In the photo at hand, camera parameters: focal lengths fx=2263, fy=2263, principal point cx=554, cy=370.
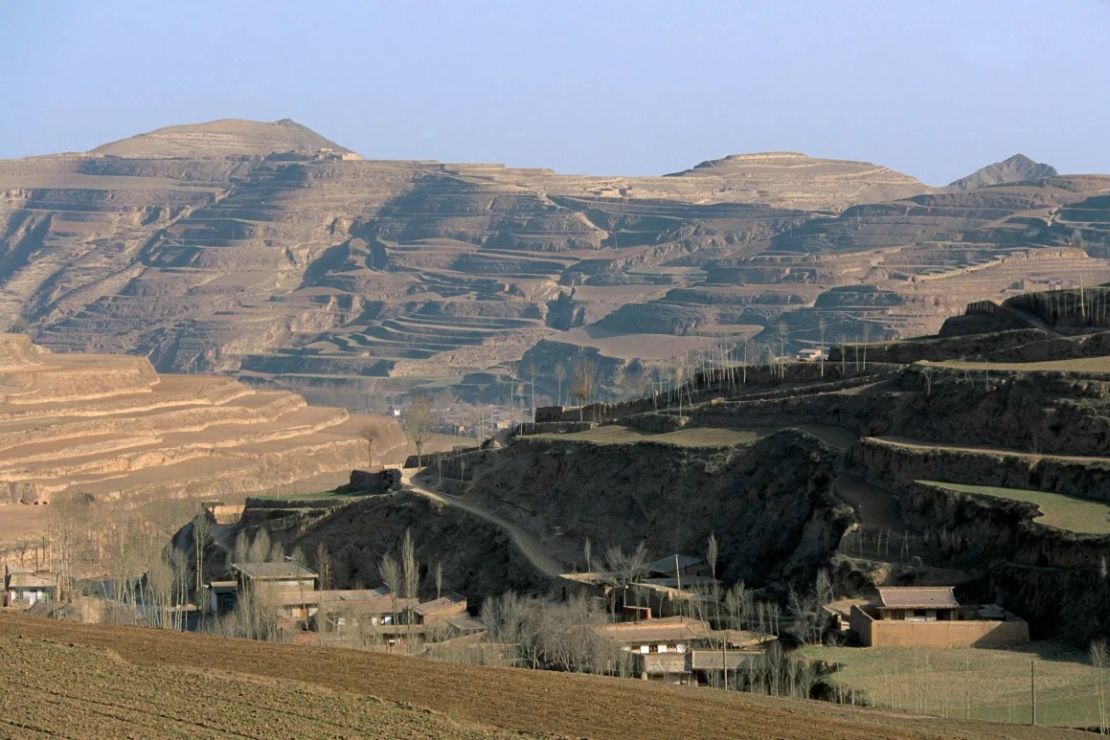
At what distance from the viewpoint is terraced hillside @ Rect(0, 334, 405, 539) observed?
422 ft

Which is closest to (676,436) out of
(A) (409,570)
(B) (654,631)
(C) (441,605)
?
(A) (409,570)

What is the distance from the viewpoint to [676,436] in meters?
83.3

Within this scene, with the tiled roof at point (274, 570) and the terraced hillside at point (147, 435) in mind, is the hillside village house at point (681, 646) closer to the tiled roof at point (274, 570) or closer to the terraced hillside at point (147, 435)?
the tiled roof at point (274, 570)

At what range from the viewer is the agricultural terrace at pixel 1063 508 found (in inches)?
2392

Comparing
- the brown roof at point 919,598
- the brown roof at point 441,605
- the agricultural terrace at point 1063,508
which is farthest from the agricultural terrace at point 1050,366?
the brown roof at point 441,605

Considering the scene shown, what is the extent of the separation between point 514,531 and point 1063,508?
2464cm

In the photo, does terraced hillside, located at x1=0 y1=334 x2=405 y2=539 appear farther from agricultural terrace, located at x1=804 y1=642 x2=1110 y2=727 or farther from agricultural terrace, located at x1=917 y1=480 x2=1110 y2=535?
agricultural terrace, located at x1=804 y1=642 x2=1110 y2=727

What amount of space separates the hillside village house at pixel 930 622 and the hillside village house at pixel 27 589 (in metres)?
35.0

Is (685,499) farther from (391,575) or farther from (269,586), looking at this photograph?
(269,586)

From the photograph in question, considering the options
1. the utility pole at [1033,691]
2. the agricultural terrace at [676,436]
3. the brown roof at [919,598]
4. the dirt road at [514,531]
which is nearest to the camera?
the utility pole at [1033,691]

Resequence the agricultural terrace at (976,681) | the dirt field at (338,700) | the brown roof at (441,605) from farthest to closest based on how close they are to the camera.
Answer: the brown roof at (441,605) → the agricultural terrace at (976,681) → the dirt field at (338,700)

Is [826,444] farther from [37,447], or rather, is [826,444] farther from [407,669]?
[37,447]

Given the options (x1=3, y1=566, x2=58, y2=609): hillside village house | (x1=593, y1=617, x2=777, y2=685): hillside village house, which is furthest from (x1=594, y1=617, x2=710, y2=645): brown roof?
(x1=3, y1=566, x2=58, y2=609): hillside village house

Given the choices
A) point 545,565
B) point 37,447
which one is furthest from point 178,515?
point 545,565
